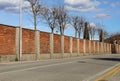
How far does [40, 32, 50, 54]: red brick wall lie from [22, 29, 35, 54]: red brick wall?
3.35 m

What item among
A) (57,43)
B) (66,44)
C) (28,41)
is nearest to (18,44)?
(28,41)

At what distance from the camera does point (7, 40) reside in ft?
121

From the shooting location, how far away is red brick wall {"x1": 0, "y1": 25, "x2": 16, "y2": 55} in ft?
117

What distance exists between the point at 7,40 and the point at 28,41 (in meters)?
5.58

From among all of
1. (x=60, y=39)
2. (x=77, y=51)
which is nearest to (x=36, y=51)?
(x=60, y=39)

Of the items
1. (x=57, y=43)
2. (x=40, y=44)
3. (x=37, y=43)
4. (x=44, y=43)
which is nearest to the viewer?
(x=37, y=43)

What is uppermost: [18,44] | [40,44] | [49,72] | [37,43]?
[37,43]

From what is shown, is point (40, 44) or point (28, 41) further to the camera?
point (40, 44)

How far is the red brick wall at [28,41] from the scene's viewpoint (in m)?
40.6

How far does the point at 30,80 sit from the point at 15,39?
2510cm

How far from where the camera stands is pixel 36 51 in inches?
1738

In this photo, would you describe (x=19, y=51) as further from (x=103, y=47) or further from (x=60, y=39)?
(x=103, y=47)

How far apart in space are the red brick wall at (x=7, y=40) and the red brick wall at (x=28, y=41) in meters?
2.91

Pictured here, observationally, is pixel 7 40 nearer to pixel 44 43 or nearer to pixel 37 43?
pixel 37 43
